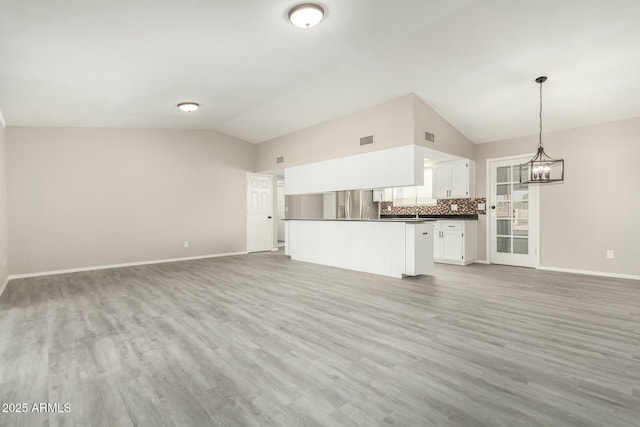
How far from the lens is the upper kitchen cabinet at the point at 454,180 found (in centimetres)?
666

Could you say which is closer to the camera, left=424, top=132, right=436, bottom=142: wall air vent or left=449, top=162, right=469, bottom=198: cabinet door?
left=424, top=132, right=436, bottom=142: wall air vent

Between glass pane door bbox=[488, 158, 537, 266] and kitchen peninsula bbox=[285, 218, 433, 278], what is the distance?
2099 mm

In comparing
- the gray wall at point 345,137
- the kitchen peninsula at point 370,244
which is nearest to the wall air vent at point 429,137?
the gray wall at point 345,137

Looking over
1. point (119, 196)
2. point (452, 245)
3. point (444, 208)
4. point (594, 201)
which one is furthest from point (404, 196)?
point (119, 196)

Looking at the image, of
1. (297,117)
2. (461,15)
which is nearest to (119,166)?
(297,117)

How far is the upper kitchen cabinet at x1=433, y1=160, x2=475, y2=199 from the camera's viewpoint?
6.66 metres

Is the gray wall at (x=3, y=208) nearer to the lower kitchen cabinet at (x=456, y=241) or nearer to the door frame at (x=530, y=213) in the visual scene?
the lower kitchen cabinet at (x=456, y=241)

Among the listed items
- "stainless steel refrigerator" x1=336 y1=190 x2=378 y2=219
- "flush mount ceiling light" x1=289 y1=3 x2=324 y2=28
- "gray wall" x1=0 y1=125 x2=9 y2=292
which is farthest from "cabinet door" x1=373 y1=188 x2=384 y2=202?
"gray wall" x1=0 y1=125 x2=9 y2=292

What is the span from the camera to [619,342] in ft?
8.48

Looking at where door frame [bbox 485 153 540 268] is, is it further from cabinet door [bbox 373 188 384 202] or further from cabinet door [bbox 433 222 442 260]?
cabinet door [bbox 373 188 384 202]

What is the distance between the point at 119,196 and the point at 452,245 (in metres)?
6.66

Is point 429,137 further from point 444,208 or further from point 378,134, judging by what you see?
point 444,208

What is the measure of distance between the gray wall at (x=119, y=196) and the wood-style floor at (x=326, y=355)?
5.78 ft

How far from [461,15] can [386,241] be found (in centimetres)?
320
